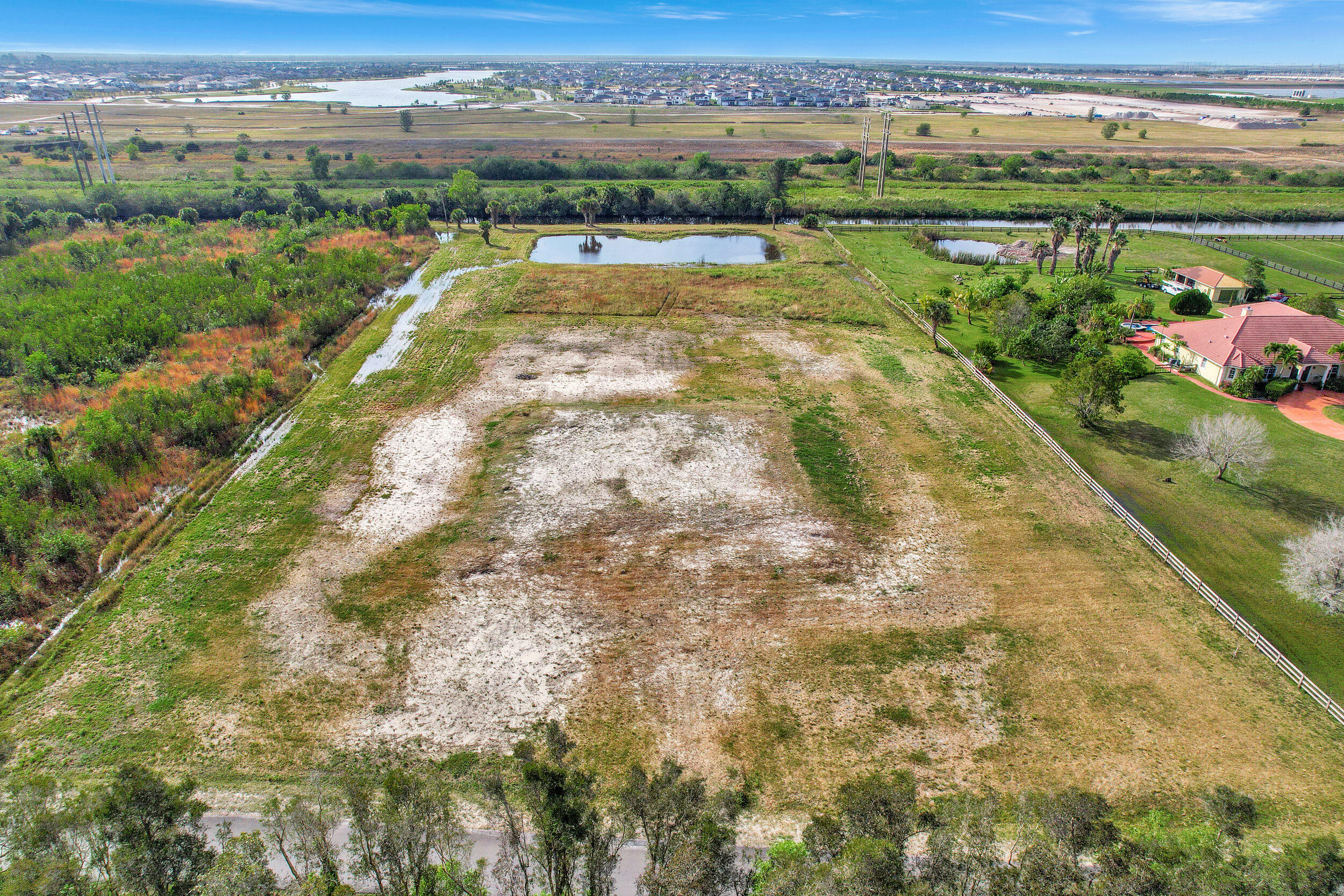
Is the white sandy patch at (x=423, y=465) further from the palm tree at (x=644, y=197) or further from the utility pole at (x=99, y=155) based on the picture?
the utility pole at (x=99, y=155)

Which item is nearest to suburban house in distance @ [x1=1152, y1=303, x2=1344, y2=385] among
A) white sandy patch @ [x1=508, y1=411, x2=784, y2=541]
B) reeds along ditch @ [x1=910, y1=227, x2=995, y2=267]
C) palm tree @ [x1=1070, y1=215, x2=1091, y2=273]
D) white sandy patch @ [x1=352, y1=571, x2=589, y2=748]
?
palm tree @ [x1=1070, y1=215, x2=1091, y2=273]

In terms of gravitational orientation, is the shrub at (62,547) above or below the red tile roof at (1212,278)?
below

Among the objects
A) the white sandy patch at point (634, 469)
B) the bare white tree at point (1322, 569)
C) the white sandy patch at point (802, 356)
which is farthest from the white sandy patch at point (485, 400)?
the bare white tree at point (1322, 569)

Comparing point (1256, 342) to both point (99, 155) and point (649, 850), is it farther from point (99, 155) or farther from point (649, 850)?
point (99, 155)

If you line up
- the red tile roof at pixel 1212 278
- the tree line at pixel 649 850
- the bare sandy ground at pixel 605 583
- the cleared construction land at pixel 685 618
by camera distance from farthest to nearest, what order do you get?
the red tile roof at pixel 1212 278 < the bare sandy ground at pixel 605 583 < the cleared construction land at pixel 685 618 < the tree line at pixel 649 850

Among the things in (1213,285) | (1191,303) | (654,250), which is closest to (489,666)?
(1191,303)

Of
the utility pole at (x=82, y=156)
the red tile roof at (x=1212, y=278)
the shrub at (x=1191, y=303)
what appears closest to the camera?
the shrub at (x=1191, y=303)

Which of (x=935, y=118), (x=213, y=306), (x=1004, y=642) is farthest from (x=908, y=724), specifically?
(x=935, y=118)
